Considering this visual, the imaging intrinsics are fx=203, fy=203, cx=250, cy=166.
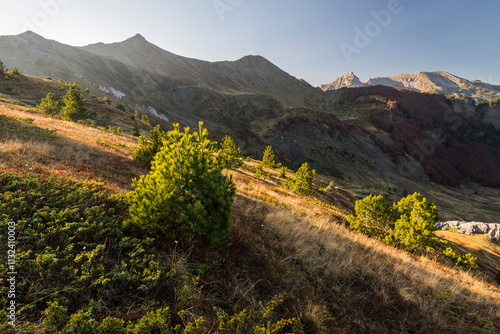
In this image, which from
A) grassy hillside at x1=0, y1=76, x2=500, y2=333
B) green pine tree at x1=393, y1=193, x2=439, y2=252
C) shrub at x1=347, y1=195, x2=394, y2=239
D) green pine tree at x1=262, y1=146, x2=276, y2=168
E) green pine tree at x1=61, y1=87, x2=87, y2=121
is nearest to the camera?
grassy hillside at x1=0, y1=76, x2=500, y2=333

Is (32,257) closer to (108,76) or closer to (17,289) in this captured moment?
(17,289)

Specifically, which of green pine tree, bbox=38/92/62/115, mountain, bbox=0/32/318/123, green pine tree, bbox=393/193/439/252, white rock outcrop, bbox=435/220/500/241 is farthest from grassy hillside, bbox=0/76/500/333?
mountain, bbox=0/32/318/123

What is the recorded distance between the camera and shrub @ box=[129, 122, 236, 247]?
3.81 metres

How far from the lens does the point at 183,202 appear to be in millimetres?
3930

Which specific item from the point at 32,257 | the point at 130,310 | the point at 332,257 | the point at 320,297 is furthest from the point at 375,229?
the point at 32,257

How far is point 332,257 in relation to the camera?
5.46 meters

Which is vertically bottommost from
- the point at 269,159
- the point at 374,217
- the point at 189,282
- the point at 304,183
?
the point at 189,282

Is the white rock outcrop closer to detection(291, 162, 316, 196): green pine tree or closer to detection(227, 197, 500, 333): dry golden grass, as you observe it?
detection(291, 162, 316, 196): green pine tree

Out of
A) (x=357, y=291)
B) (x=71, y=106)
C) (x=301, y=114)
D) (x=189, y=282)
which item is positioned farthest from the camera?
(x=301, y=114)

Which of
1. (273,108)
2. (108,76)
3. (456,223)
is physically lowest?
(456,223)

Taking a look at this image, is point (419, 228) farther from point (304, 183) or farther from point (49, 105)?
point (49, 105)

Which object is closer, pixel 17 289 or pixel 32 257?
pixel 17 289

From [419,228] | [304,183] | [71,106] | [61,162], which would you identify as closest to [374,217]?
[419,228]

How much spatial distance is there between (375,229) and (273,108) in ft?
329
